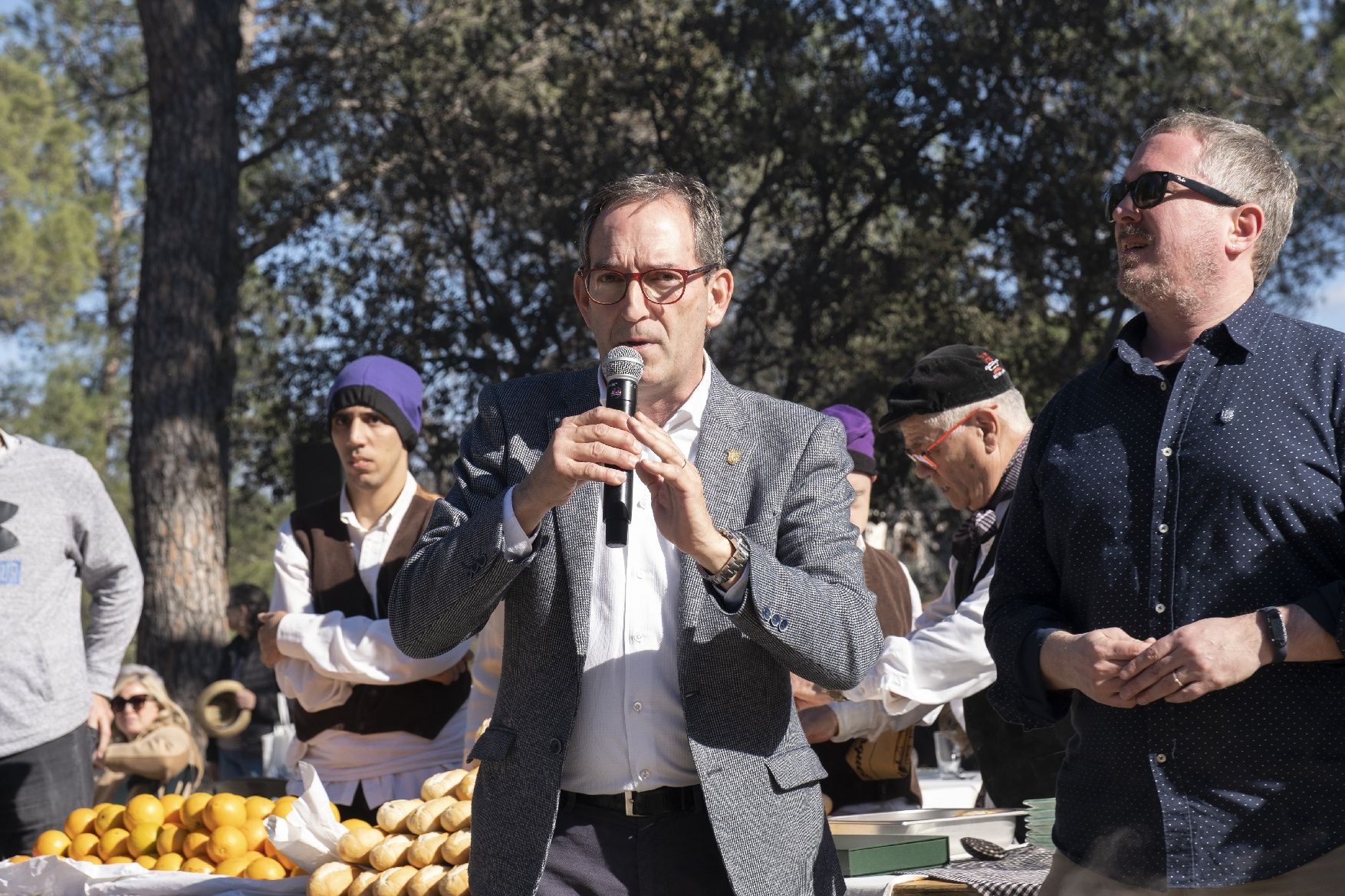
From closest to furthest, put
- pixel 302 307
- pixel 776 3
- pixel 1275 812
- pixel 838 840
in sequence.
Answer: pixel 1275 812
pixel 838 840
pixel 776 3
pixel 302 307

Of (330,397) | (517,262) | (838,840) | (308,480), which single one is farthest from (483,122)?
(838,840)

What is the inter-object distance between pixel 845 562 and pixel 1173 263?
73cm

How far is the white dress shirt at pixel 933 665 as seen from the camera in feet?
12.3

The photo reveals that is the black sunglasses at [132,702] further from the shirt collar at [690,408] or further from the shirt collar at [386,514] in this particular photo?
the shirt collar at [690,408]

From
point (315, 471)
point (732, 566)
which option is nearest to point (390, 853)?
point (732, 566)

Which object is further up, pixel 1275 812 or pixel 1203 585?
pixel 1203 585

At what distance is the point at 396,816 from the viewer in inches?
137

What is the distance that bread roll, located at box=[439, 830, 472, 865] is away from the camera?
3.28 metres

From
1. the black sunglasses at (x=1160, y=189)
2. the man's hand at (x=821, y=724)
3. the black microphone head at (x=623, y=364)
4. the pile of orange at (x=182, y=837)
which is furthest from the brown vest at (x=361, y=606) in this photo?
the black sunglasses at (x=1160, y=189)

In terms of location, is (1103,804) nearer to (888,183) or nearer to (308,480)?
(308,480)

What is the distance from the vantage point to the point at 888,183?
42.2 ft

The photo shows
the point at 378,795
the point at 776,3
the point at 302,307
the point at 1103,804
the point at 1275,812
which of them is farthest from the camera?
the point at 302,307

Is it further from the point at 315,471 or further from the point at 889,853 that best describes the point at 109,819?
the point at 315,471

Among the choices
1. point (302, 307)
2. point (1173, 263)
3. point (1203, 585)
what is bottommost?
point (1203, 585)
